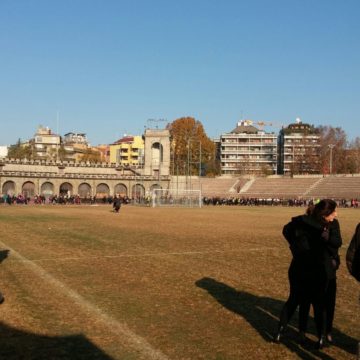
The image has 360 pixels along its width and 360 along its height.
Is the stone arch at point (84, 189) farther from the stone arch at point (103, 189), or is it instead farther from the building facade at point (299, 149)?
the building facade at point (299, 149)

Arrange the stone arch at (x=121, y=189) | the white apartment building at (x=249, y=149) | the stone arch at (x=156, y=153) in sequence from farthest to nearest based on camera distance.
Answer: the white apartment building at (x=249, y=149) < the stone arch at (x=156, y=153) < the stone arch at (x=121, y=189)

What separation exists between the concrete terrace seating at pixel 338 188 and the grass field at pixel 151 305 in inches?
2867

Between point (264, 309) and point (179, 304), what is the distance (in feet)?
4.44

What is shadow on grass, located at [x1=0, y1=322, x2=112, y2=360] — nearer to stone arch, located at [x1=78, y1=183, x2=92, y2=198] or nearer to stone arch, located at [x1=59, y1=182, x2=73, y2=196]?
stone arch, located at [x1=59, y1=182, x2=73, y2=196]

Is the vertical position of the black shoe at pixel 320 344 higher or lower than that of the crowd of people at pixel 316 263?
lower

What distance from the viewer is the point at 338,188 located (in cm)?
8919

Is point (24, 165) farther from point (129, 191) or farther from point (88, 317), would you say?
A: point (88, 317)

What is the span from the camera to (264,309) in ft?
28.0

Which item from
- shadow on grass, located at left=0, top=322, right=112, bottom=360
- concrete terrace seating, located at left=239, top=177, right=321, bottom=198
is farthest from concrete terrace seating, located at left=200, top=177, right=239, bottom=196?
shadow on grass, located at left=0, top=322, right=112, bottom=360

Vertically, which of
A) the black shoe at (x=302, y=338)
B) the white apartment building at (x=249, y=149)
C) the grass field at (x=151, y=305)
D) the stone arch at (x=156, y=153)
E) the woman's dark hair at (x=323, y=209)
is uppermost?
the white apartment building at (x=249, y=149)

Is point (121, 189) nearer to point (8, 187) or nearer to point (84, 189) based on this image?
point (84, 189)

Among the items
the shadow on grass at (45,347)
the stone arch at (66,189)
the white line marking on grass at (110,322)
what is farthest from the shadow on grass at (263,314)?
the stone arch at (66,189)

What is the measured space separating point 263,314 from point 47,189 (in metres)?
95.3

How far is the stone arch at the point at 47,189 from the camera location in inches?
3912
